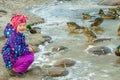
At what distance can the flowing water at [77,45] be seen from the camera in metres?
7.51

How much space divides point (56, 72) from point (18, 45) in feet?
3.32

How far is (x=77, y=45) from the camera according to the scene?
970cm

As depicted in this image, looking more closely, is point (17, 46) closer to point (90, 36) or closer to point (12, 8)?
point (90, 36)

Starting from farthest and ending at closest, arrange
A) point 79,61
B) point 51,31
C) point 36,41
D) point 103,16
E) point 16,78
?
point 103,16 < point 51,31 < point 36,41 < point 79,61 < point 16,78

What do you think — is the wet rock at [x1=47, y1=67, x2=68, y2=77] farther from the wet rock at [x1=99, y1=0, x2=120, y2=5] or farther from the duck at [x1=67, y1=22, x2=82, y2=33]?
the wet rock at [x1=99, y1=0, x2=120, y2=5]

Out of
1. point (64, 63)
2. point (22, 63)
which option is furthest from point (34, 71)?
point (64, 63)

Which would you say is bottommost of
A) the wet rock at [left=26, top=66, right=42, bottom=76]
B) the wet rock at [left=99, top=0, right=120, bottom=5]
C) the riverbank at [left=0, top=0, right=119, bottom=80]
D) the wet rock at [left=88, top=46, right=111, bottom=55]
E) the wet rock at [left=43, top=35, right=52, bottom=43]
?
the wet rock at [left=88, top=46, right=111, bottom=55]

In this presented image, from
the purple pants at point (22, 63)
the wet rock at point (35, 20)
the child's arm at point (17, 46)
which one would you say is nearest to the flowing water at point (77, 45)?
the wet rock at point (35, 20)

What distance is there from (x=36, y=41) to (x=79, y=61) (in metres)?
2.09

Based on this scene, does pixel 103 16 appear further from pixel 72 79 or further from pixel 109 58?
pixel 72 79

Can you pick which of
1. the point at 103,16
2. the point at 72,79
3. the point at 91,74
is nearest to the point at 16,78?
the point at 72,79

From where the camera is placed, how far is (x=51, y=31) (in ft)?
38.2

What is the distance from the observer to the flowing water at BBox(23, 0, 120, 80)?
751 cm

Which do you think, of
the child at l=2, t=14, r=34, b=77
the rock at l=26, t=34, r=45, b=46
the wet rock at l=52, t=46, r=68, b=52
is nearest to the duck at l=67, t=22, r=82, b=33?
the rock at l=26, t=34, r=45, b=46
